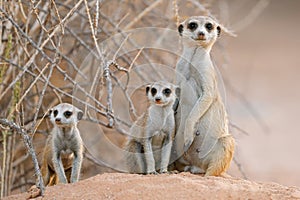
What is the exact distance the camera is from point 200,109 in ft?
14.3

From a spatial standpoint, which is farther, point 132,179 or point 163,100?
point 163,100

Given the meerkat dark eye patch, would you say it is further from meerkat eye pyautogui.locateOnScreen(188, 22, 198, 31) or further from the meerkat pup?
the meerkat pup

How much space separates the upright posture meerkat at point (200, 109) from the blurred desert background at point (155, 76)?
35 centimetres

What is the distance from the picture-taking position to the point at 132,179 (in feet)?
12.3

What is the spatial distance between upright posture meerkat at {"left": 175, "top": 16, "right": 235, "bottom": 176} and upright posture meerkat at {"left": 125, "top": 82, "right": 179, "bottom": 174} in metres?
0.12

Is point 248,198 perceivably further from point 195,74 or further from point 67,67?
point 67,67

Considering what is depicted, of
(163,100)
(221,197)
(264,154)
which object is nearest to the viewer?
(221,197)

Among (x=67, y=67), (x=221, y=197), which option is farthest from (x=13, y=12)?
(x=221, y=197)

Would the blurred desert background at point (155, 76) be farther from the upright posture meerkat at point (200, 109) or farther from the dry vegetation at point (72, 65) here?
the upright posture meerkat at point (200, 109)

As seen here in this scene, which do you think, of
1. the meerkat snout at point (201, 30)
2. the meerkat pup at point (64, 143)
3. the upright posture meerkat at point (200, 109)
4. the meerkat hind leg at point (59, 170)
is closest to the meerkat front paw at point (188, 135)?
the upright posture meerkat at point (200, 109)

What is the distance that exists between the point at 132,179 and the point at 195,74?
92 cm

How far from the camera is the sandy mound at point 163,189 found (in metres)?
3.56

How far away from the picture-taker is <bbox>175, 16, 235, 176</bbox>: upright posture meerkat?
4.36 m

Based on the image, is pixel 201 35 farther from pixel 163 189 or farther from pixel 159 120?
pixel 163 189
